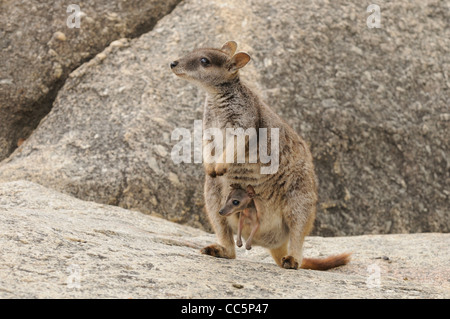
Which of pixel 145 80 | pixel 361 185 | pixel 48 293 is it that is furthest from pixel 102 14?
pixel 48 293

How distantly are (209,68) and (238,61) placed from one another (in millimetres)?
265

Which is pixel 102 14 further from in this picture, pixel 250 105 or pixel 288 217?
pixel 288 217

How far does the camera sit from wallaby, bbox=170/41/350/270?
5629 millimetres

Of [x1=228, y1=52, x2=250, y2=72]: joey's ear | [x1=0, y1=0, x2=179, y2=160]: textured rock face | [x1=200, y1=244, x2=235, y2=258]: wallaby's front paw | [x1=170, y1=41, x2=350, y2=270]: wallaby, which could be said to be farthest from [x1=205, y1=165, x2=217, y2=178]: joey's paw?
[x1=0, y1=0, x2=179, y2=160]: textured rock face

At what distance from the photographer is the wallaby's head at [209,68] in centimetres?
587

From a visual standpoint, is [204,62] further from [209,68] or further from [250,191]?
[250,191]

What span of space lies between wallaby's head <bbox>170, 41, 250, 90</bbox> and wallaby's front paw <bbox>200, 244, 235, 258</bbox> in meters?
1.41

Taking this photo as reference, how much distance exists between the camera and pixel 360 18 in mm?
9812

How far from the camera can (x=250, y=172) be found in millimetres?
5621

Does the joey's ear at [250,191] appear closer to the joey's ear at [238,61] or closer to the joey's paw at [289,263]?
the joey's paw at [289,263]

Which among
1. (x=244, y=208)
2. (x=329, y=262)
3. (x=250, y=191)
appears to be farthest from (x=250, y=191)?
(x=329, y=262)

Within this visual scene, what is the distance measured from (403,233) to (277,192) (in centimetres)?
382

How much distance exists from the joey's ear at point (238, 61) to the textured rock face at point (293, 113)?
2859 mm

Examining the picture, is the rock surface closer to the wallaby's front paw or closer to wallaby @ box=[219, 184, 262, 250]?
the wallaby's front paw
